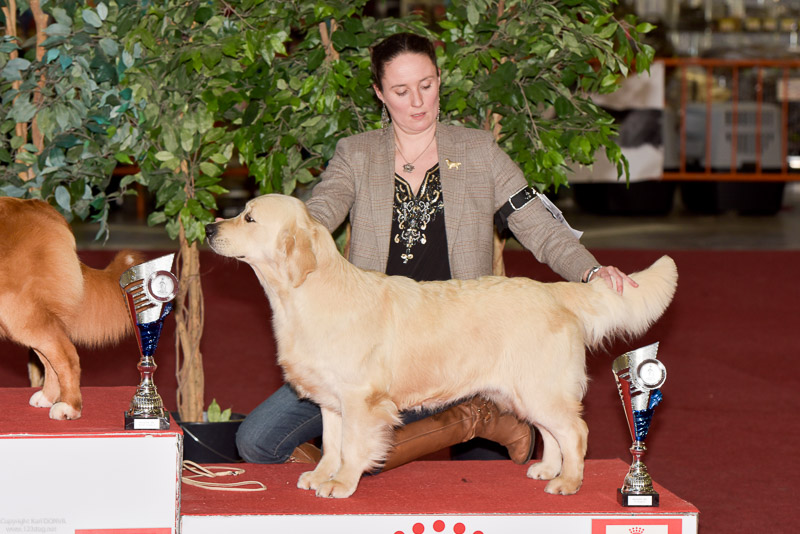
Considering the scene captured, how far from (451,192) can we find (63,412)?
4.29 feet

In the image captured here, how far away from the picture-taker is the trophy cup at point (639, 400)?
242cm

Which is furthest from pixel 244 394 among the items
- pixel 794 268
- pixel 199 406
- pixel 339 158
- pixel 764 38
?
pixel 764 38

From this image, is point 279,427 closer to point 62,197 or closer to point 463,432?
point 463,432

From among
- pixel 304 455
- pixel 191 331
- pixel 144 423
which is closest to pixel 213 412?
pixel 191 331

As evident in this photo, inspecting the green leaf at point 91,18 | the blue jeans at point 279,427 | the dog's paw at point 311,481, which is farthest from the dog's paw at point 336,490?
the green leaf at point 91,18

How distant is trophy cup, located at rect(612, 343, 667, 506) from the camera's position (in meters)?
2.42

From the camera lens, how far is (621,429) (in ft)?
14.8

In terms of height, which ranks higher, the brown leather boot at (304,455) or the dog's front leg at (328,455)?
the dog's front leg at (328,455)

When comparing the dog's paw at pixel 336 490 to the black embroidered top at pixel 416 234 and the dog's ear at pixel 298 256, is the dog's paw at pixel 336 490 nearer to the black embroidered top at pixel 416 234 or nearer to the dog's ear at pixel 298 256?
the dog's ear at pixel 298 256

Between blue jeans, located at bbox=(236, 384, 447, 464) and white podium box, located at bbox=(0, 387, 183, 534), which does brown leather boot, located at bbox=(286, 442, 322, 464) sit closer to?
blue jeans, located at bbox=(236, 384, 447, 464)

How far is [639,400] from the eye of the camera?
8.23 ft

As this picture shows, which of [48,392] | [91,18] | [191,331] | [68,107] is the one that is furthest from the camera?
[191,331]

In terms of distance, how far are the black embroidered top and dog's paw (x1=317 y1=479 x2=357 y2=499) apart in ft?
2.84

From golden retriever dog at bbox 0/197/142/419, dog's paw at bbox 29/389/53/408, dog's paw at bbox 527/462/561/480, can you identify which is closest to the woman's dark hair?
golden retriever dog at bbox 0/197/142/419
